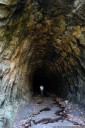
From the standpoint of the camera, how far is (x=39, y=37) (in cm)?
1432

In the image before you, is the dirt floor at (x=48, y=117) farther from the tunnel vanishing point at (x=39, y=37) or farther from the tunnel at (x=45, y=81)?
the tunnel at (x=45, y=81)

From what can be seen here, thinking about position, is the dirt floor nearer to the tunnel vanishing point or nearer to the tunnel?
the tunnel vanishing point

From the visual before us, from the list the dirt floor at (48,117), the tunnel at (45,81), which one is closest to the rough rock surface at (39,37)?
the dirt floor at (48,117)

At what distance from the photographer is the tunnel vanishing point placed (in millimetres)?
11079

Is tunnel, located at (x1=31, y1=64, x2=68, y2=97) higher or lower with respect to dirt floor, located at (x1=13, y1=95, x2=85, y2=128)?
lower

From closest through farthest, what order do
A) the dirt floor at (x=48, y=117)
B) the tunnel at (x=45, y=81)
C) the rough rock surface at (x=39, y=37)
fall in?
1. the rough rock surface at (x=39, y=37)
2. the dirt floor at (x=48, y=117)
3. the tunnel at (x=45, y=81)

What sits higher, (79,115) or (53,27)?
(53,27)

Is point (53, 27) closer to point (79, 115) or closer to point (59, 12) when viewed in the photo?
point (59, 12)

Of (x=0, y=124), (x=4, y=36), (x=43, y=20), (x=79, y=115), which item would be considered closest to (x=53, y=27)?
(x=43, y=20)

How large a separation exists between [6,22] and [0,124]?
415 centimetres

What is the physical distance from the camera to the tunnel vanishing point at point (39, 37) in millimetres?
11079

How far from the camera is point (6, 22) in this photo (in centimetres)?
1050

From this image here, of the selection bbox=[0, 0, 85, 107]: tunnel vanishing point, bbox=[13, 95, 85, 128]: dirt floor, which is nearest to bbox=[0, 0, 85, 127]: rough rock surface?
bbox=[0, 0, 85, 107]: tunnel vanishing point

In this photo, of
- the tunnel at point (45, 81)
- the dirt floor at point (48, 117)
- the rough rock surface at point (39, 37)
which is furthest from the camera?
the tunnel at point (45, 81)
